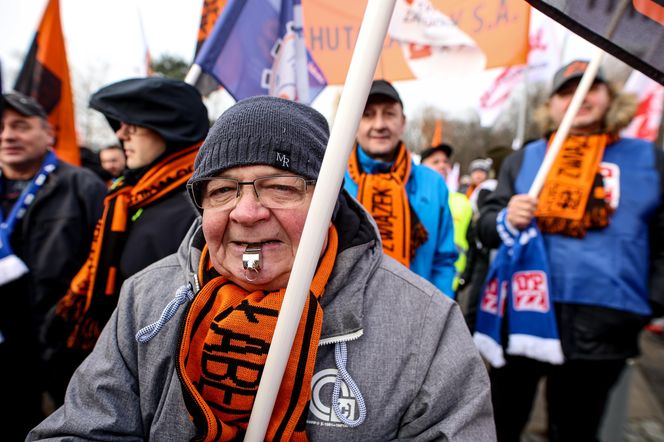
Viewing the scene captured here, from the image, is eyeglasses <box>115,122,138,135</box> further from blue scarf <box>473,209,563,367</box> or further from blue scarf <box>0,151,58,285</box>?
blue scarf <box>473,209,563,367</box>

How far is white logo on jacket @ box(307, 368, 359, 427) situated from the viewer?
1.10 metres

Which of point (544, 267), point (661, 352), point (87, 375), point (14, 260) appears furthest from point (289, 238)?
point (661, 352)

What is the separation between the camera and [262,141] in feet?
3.69

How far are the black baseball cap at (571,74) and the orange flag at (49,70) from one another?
348cm

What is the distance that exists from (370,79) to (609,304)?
6.38 feet

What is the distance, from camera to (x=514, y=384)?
8.32ft

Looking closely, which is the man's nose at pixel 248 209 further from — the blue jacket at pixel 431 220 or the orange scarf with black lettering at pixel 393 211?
the blue jacket at pixel 431 220

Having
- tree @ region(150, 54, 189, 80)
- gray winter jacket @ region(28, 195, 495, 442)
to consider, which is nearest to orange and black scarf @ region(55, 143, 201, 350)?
gray winter jacket @ region(28, 195, 495, 442)

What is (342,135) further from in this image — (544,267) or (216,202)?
(544,267)

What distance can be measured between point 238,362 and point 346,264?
1.25 feet

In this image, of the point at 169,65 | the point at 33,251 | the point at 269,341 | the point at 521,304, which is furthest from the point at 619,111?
the point at 169,65

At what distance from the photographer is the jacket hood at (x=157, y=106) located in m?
2.07

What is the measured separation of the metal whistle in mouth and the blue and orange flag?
150 centimetres

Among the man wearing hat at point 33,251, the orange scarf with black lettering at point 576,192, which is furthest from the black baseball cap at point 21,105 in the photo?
the orange scarf with black lettering at point 576,192
